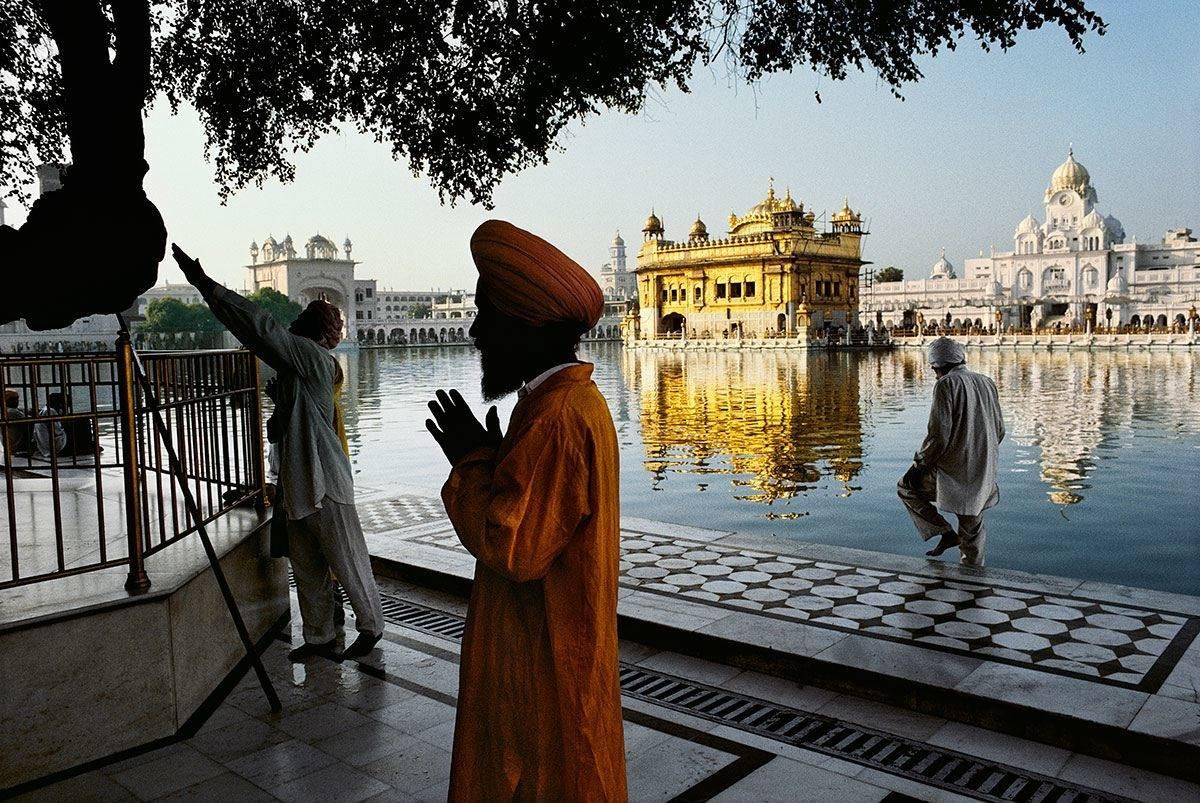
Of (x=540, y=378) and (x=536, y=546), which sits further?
(x=540, y=378)

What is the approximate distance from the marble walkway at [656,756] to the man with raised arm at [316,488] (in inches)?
12.1

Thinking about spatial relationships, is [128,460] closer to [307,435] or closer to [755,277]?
[307,435]

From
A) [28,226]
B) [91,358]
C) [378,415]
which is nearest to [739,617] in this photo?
[91,358]

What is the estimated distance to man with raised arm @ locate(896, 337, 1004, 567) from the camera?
5.14 meters

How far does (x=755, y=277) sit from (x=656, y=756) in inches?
2127

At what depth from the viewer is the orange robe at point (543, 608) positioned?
184cm

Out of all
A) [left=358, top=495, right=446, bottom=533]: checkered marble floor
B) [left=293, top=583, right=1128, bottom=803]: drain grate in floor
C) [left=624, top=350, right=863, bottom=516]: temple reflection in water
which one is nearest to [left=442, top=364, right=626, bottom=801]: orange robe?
[left=293, top=583, right=1128, bottom=803]: drain grate in floor

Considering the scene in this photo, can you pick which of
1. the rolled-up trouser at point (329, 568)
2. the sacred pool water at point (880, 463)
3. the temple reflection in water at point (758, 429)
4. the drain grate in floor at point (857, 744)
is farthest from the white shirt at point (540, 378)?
the temple reflection in water at point (758, 429)

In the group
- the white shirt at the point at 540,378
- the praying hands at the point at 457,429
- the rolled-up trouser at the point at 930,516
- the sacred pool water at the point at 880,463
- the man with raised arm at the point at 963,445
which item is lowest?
the sacred pool water at the point at 880,463

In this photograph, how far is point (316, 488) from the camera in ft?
12.5

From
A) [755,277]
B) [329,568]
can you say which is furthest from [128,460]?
[755,277]

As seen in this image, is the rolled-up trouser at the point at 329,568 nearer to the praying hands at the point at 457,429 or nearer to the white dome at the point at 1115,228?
the praying hands at the point at 457,429

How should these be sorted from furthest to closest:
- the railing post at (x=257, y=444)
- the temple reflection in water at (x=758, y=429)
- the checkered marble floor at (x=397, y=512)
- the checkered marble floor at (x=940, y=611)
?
the temple reflection in water at (x=758, y=429) < the checkered marble floor at (x=397, y=512) < the railing post at (x=257, y=444) < the checkered marble floor at (x=940, y=611)

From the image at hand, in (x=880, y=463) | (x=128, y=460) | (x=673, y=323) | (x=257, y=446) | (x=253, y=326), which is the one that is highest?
(x=673, y=323)
